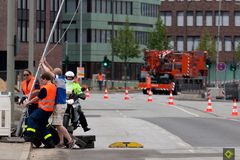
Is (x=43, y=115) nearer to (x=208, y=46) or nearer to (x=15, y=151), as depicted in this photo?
(x=15, y=151)

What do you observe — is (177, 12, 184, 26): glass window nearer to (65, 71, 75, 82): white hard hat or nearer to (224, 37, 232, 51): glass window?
(224, 37, 232, 51): glass window

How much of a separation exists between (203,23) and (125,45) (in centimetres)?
3274

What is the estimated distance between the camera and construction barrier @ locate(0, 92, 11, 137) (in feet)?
64.4

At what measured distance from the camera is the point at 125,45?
101m

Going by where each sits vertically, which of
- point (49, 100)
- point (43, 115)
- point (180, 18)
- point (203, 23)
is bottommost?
point (43, 115)

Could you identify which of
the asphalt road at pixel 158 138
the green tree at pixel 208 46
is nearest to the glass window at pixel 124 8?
the green tree at pixel 208 46

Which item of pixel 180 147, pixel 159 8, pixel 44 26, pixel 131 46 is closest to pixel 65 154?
pixel 180 147

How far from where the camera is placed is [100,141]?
21.8m

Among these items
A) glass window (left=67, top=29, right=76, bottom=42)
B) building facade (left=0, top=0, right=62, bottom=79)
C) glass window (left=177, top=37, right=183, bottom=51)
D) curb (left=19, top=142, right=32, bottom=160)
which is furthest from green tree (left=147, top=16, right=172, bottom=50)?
curb (left=19, top=142, right=32, bottom=160)

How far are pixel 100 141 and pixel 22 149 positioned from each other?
4526 mm

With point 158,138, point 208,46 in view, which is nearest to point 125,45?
point 208,46

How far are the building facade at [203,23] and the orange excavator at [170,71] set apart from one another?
58419mm

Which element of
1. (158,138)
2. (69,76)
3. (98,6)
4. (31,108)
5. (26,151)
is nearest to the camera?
(26,151)

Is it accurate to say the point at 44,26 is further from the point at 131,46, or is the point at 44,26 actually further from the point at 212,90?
the point at 212,90
